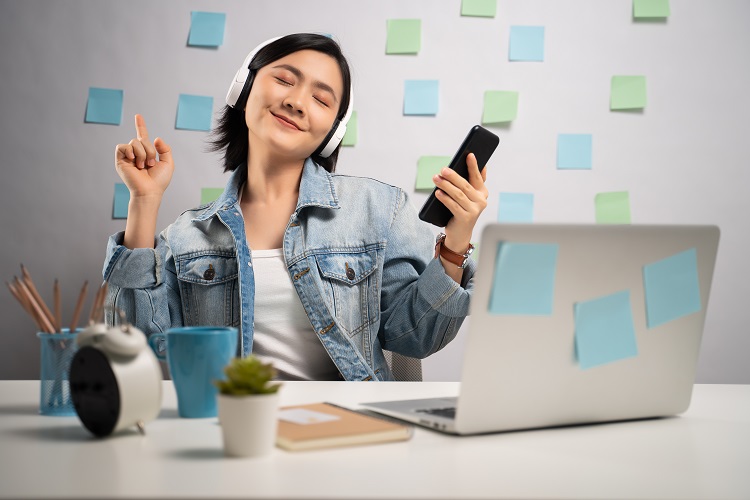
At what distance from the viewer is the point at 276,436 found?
2.02 ft

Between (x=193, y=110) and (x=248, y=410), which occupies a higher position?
(x=193, y=110)

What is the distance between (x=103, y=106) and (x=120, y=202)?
257mm

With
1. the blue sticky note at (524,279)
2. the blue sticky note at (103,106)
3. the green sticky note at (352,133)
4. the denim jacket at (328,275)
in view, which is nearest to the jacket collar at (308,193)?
the denim jacket at (328,275)

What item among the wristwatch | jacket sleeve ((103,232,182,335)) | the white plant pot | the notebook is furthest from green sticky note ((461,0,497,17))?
the white plant pot

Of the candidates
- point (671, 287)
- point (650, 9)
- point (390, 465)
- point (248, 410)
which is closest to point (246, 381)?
point (248, 410)

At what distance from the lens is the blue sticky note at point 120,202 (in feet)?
6.10

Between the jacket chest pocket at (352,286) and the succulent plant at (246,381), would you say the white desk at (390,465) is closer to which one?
the succulent plant at (246,381)

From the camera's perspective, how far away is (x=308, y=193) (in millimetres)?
1444

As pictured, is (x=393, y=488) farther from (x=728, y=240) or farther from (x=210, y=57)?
(x=728, y=240)

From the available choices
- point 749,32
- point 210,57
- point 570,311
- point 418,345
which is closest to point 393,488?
point 570,311

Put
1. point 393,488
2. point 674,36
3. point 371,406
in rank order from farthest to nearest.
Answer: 1. point 674,36
2. point 371,406
3. point 393,488

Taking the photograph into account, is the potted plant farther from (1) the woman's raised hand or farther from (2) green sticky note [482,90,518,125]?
(2) green sticky note [482,90,518,125]

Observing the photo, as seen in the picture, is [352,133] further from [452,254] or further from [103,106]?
[452,254]

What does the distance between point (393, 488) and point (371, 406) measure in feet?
0.94
